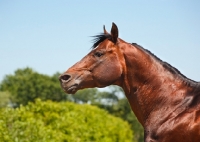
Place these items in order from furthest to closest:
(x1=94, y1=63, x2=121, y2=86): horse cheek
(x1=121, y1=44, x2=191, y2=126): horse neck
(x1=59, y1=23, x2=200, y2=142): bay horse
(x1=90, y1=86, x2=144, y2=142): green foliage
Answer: (x1=90, y1=86, x2=144, y2=142): green foliage
(x1=94, y1=63, x2=121, y2=86): horse cheek
(x1=121, y1=44, x2=191, y2=126): horse neck
(x1=59, y1=23, x2=200, y2=142): bay horse

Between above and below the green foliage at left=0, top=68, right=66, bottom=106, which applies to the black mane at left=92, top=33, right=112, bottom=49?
below

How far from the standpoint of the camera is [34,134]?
8.14 meters

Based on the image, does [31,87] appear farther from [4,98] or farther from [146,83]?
[146,83]

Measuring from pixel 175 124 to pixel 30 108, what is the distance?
259 inches

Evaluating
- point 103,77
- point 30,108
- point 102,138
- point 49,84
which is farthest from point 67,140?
point 49,84

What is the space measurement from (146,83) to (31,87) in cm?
5431

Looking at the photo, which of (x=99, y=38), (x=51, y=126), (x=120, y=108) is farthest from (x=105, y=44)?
(x=120, y=108)

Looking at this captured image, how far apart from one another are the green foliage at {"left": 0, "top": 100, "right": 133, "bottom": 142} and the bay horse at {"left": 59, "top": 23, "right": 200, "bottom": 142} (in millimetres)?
3030

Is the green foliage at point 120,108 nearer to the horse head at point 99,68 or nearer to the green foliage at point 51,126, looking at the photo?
the green foliage at point 51,126

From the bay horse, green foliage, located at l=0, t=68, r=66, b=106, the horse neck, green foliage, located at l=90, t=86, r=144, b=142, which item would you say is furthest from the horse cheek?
green foliage, located at l=0, t=68, r=66, b=106

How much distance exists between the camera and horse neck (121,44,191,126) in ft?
15.5

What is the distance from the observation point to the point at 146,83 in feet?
15.8

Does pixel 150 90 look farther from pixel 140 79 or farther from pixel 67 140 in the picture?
pixel 67 140

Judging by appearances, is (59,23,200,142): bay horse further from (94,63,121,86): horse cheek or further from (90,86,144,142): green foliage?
(90,86,144,142): green foliage
